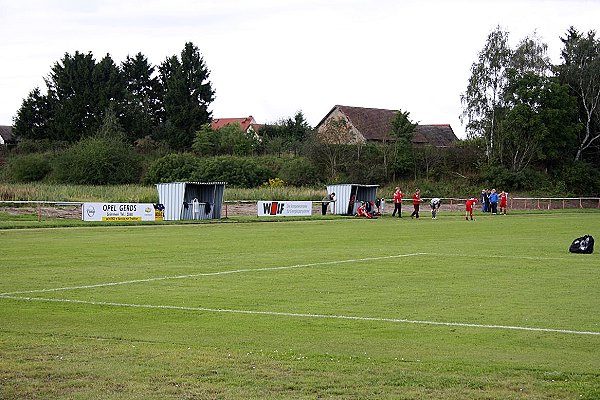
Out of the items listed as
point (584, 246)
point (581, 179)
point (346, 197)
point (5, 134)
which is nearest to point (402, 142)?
point (581, 179)

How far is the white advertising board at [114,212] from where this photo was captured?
4700 centimetres

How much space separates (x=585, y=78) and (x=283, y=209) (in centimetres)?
4652

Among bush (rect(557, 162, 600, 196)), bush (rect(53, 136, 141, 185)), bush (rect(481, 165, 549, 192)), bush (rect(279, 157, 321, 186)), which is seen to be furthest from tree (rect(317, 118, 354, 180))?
bush (rect(557, 162, 600, 196))

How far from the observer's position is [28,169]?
300 ft

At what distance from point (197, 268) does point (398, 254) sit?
7.28 m

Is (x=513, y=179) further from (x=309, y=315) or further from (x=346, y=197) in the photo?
(x=309, y=315)

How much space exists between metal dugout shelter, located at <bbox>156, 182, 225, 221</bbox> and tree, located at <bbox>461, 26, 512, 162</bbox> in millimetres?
43896

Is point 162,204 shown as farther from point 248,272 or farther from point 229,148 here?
point 229,148

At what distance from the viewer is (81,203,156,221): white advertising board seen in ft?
154

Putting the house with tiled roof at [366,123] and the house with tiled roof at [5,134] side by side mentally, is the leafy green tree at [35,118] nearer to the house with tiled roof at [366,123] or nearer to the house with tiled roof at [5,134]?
the house with tiled roof at [5,134]

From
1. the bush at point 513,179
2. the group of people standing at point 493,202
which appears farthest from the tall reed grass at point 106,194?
the bush at point 513,179

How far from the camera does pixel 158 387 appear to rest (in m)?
8.97

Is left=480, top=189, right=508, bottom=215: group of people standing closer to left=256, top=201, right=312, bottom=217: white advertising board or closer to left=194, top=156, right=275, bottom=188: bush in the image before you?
left=256, top=201, right=312, bottom=217: white advertising board

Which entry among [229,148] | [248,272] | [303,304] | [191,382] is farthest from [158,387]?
[229,148]
